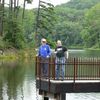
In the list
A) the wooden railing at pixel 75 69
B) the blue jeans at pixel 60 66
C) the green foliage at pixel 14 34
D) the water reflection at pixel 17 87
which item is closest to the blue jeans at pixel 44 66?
the wooden railing at pixel 75 69

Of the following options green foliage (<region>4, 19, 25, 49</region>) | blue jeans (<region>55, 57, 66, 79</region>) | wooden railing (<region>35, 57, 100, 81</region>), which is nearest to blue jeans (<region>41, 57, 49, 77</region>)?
wooden railing (<region>35, 57, 100, 81</region>)

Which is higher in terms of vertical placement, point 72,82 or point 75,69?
point 75,69

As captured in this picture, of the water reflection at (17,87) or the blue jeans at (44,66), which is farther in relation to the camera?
the water reflection at (17,87)

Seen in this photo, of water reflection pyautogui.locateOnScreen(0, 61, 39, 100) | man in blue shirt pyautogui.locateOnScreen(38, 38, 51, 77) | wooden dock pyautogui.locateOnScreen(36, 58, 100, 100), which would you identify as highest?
man in blue shirt pyautogui.locateOnScreen(38, 38, 51, 77)

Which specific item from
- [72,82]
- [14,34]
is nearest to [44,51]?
[72,82]

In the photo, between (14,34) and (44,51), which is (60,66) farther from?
(14,34)

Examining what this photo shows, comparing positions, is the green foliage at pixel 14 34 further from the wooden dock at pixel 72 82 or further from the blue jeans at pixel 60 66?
the blue jeans at pixel 60 66

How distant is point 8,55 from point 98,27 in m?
114

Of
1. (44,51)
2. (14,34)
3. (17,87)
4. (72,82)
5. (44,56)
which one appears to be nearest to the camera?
(72,82)

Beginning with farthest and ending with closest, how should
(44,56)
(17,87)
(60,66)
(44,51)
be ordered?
(17,87) < (44,51) < (44,56) < (60,66)

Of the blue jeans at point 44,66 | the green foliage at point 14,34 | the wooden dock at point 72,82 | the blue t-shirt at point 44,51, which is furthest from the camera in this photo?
the green foliage at point 14,34

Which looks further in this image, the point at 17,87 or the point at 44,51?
A: the point at 17,87

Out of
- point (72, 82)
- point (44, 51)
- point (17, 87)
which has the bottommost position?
point (17, 87)

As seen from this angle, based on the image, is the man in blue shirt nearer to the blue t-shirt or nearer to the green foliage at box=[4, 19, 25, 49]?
the blue t-shirt
